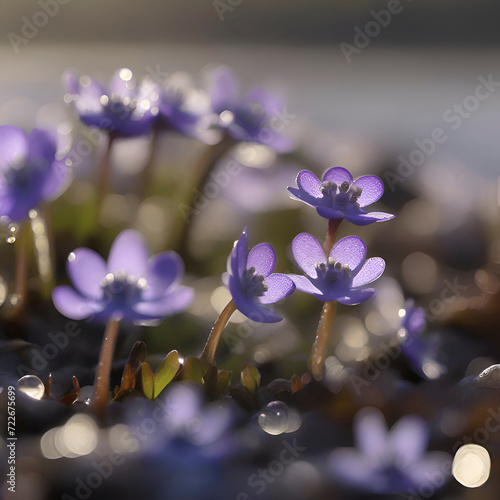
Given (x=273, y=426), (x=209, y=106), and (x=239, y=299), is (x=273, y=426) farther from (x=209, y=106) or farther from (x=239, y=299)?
(x=209, y=106)

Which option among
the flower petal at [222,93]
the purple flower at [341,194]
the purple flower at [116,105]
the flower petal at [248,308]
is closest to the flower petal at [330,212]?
the purple flower at [341,194]

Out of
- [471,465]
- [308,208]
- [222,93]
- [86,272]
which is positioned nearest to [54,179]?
[86,272]

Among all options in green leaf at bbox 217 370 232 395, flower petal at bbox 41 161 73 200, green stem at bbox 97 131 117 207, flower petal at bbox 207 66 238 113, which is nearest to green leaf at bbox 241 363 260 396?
green leaf at bbox 217 370 232 395

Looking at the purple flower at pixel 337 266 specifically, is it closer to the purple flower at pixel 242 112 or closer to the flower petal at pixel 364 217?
the flower petal at pixel 364 217

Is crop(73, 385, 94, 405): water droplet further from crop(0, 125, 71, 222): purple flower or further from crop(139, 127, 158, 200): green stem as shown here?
crop(139, 127, 158, 200): green stem

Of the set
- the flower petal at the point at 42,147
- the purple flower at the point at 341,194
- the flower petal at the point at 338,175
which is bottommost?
the purple flower at the point at 341,194

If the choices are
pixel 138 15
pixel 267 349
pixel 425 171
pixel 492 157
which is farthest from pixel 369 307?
pixel 138 15

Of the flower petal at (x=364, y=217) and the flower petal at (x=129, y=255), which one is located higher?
the flower petal at (x=364, y=217)

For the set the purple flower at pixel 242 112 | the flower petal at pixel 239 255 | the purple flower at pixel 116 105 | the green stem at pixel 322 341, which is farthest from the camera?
the purple flower at pixel 242 112

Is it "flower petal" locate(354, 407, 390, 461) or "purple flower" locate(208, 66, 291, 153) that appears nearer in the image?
"flower petal" locate(354, 407, 390, 461)
